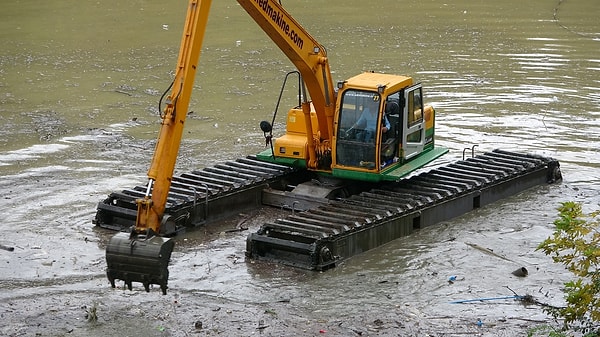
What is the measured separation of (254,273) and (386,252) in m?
2.06

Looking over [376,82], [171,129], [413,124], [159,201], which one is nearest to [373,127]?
[376,82]

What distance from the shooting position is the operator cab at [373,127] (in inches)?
663

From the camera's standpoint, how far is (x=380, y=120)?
55.0 ft

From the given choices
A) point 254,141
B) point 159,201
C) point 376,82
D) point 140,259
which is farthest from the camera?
point 254,141

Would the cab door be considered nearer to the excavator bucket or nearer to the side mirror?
the side mirror

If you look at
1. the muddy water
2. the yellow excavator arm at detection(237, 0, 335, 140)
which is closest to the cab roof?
the yellow excavator arm at detection(237, 0, 335, 140)

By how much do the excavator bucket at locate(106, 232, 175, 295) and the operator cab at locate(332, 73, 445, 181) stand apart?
4858 millimetres

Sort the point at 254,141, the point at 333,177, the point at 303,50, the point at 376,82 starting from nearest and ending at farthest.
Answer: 1. the point at 303,50
2. the point at 376,82
3. the point at 333,177
4. the point at 254,141

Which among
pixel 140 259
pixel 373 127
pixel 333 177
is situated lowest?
pixel 333 177

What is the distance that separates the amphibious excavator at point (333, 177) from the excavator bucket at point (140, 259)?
2.23 metres

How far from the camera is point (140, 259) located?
41.8 feet

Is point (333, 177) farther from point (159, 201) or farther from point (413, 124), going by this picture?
point (159, 201)

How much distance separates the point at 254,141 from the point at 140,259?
882 cm

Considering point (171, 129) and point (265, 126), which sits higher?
point (171, 129)
